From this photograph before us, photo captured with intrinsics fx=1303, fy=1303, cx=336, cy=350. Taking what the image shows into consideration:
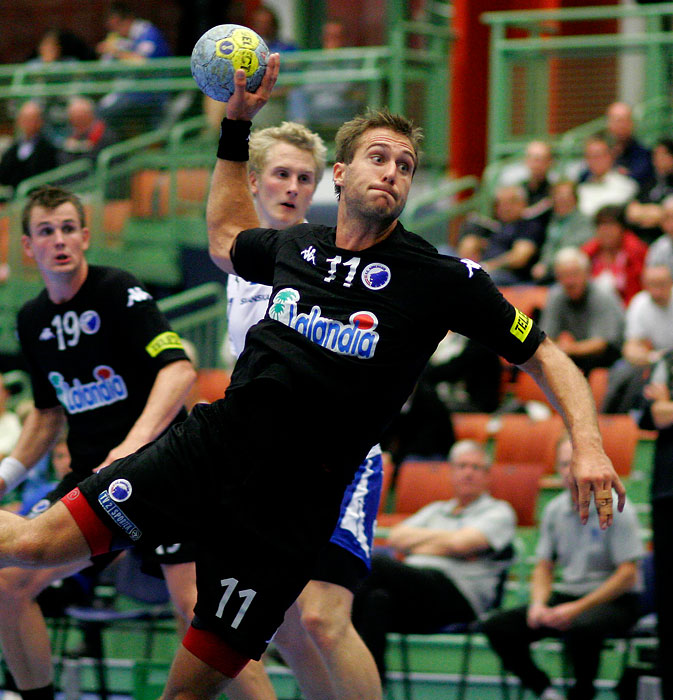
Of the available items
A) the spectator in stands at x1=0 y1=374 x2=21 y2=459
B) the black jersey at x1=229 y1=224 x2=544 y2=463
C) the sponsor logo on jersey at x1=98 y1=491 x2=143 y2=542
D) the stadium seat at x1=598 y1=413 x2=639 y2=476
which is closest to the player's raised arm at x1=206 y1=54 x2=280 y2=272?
the black jersey at x1=229 y1=224 x2=544 y2=463

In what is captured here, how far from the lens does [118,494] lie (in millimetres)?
4254

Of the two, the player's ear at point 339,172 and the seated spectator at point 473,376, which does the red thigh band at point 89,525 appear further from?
the seated spectator at point 473,376

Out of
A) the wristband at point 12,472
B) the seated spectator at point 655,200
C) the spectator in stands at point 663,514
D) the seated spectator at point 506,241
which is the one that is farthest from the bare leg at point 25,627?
the seated spectator at point 655,200

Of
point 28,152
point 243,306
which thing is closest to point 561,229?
point 28,152

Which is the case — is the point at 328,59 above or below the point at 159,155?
above

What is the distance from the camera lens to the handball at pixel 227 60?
4652 millimetres

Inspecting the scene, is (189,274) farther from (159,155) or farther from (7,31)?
(7,31)

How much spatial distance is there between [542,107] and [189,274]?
400 cm

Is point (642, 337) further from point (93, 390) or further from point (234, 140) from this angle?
point (234, 140)

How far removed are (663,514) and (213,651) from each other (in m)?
3.33

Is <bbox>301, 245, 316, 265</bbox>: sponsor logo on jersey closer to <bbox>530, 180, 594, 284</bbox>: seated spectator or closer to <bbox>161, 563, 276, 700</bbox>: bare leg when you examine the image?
<bbox>161, 563, 276, 700</bbox>: bare leg

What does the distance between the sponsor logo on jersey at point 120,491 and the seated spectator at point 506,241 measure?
24.8 ft

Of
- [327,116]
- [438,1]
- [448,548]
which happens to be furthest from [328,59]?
[448,548]

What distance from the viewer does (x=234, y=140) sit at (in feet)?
15.5
